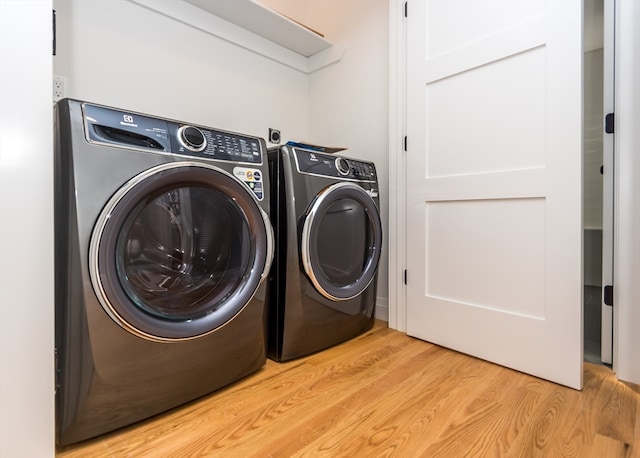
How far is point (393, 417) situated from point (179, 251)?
81 cm

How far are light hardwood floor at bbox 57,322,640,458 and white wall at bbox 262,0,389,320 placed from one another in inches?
28.1

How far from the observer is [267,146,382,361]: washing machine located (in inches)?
51.5

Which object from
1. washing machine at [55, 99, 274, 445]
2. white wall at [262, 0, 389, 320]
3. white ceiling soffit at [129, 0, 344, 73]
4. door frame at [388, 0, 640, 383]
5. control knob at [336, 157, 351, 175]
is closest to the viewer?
washing machine at [55, 99, 274, 445]

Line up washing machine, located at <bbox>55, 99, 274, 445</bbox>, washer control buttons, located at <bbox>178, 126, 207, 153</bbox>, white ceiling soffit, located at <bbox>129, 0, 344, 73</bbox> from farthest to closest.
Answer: white ceiling soffit, located at <bbox>129, 0, 344, 73</bbox> < washer control buttons, located at <bbox>178, 126, 207, 153</bbox> < washing machine, located at <bbox>55, 99, 274, 445</bbox>

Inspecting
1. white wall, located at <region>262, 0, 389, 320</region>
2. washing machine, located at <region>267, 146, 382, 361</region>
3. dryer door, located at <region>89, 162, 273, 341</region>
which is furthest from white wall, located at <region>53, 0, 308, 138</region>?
dryer door, located at <region>89, 162, 273, 341</region>

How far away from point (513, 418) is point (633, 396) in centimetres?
46

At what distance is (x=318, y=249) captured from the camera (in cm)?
140

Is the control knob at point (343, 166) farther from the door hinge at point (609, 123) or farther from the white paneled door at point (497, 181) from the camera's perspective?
the door hinge at point (609, 123)

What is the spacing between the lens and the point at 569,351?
3.82 feet

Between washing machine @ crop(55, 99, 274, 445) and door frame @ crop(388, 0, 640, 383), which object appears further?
door frame @ crop(388, 0, 640, 383)

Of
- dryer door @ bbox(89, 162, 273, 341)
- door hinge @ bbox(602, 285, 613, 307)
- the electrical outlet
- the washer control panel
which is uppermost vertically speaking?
the electrical outlet

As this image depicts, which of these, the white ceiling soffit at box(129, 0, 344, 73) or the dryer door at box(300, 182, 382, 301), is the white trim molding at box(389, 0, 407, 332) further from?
the white ceiling soffit at box(129, 0, 344, 73)

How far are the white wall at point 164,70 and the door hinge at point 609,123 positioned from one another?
63.2 inches

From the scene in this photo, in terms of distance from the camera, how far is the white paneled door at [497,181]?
46.0 inches
